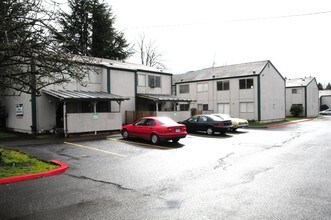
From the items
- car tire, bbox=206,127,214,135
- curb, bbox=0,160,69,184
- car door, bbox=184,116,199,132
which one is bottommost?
curb, bbox=0,160,69,184

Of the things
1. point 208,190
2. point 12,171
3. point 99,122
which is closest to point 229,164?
point 208,190

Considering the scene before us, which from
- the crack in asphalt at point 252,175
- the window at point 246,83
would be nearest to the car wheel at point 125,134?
the crack in asphalt at point 252,175

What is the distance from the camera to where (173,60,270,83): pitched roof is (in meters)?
33.1

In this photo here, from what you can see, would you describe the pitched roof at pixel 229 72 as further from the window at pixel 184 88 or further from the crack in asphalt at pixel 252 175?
the crack in asphalt at pixel 252 175

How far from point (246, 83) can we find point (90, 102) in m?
19.3

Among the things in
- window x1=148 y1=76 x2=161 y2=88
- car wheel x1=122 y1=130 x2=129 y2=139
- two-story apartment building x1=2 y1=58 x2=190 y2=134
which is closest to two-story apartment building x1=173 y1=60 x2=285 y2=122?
window x1=148 y1=76 x2=161 y2=88

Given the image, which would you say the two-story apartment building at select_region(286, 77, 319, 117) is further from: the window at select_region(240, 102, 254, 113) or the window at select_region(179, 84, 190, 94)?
the window at select_region(179, 84, 190, 94)

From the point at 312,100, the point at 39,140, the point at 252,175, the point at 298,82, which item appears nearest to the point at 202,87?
the point at 39,140

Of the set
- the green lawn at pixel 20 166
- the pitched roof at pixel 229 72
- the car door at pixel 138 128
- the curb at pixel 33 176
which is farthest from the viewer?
the pitched roof at pixel 229 72

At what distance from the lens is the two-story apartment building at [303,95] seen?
49.2 m

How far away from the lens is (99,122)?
1938 cm

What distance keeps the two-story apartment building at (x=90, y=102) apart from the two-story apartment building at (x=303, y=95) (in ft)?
104

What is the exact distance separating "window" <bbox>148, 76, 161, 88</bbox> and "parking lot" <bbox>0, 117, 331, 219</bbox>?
16749 millimetres

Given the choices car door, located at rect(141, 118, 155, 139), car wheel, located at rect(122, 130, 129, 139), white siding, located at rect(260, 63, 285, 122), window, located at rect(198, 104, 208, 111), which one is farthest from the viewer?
window, located at rect(198, 104, 208, 111)
